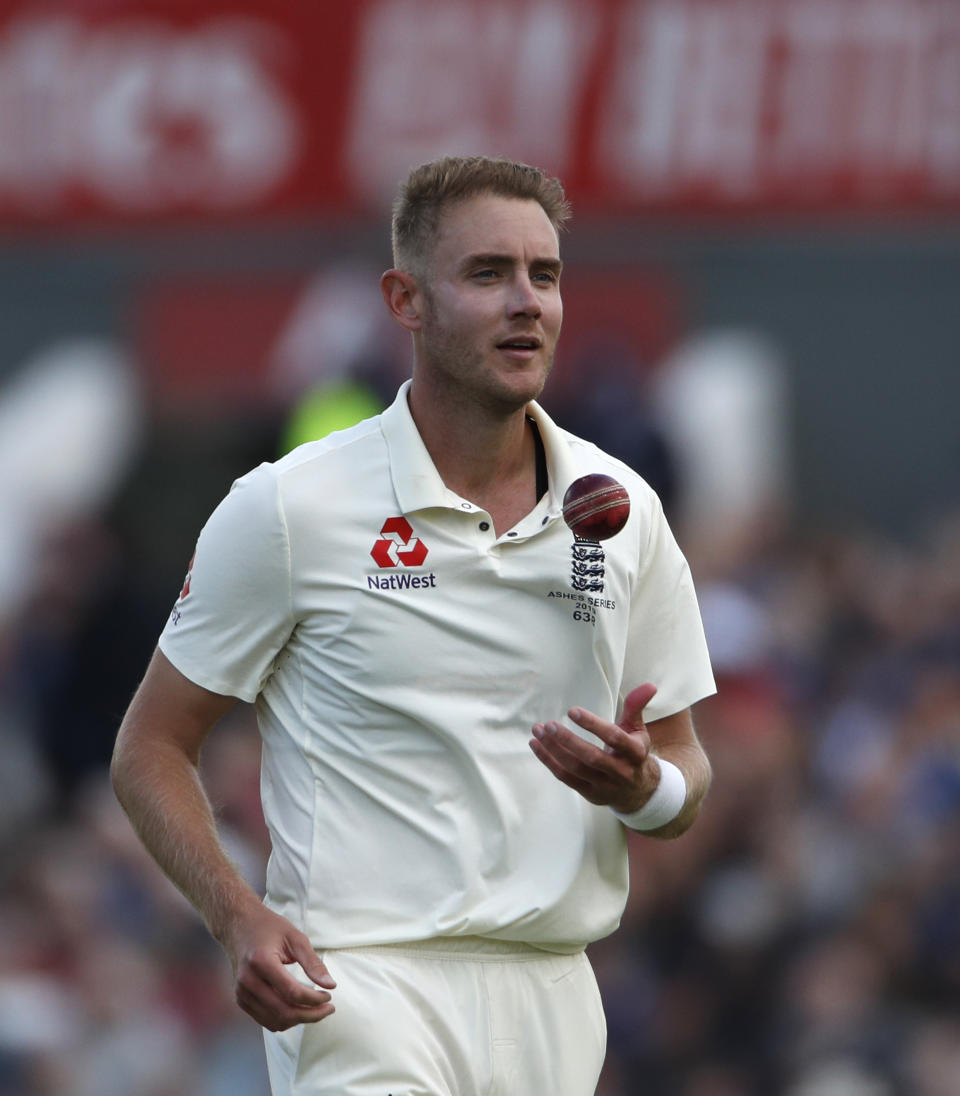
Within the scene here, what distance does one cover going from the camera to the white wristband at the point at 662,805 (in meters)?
4.10

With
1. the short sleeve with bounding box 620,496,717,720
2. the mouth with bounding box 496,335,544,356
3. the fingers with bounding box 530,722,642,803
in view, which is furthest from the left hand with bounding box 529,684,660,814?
the mouth with bounding box 496,335,544,356

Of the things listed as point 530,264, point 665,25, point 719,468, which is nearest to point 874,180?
point 665,25

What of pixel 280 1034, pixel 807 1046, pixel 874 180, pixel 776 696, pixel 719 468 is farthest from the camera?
pixel 874 180

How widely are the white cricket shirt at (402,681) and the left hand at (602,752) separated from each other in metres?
0.24

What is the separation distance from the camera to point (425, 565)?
13.5 feet

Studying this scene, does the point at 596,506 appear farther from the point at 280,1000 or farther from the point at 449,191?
the point at 280,1000

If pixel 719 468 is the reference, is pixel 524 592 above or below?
above

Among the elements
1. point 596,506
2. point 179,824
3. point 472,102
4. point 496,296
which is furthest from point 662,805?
point 472,102

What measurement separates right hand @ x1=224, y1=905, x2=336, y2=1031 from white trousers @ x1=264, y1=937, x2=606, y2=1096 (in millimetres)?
185

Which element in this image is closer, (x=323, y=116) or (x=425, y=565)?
(x=425, y=565)

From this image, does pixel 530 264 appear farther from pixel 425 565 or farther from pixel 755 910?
pixel 755 910

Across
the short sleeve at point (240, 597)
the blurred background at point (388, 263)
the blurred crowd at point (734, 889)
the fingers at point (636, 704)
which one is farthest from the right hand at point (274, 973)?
the blurred background at point (388, 263)

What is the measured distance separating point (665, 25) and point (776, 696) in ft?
19.4

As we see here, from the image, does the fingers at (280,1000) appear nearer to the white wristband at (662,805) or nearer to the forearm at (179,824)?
the forearm at (179,824)
